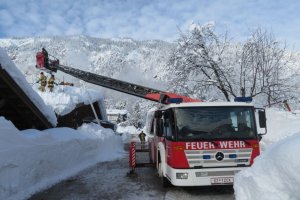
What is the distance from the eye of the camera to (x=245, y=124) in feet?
29.8

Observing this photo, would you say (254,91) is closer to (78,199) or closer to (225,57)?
(225,57)

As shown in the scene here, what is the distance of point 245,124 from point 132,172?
4758 mm

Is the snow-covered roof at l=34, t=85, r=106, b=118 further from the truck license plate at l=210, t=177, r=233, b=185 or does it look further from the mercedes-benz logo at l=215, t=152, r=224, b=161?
the truck license plate at l=210, t=177, r=233, b=185

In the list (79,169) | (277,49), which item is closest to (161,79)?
(277,49)

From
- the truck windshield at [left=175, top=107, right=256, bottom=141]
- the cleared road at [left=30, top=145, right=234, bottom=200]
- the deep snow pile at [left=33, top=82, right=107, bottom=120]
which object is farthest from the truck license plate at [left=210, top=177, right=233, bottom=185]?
the deep snow pile at [left=33, top=82, right=107, bottom=120]

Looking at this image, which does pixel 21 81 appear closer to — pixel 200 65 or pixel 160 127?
pixel 160 127

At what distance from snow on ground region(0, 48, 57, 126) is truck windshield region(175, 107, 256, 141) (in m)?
5.34

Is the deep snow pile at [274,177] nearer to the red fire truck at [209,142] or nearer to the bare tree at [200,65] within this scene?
the red fire truck at [209,142]

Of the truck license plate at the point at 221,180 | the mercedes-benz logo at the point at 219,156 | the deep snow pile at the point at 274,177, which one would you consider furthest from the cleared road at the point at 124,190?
the deep snow pile at the point at 274,177

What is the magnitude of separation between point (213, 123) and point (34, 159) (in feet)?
16.0

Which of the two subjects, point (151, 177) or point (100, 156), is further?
point (100, 156)

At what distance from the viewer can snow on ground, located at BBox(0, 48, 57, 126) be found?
34.9 ft

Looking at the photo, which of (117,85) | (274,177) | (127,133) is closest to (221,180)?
(274,177)

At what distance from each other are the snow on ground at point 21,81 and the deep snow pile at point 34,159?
0.91m
